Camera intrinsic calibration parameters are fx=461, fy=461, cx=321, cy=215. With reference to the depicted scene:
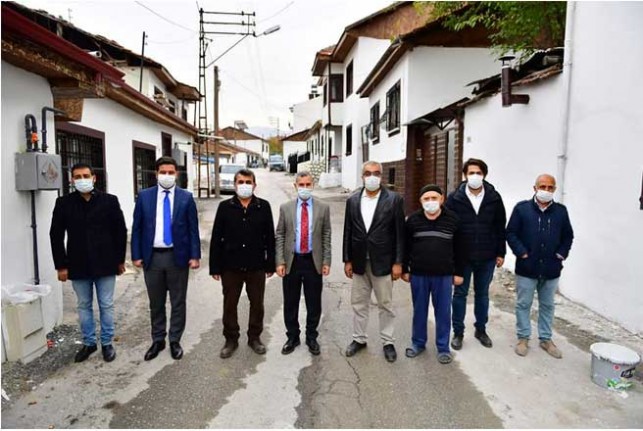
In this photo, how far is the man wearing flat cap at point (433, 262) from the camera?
14.0 feet

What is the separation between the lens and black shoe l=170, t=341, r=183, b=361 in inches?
170

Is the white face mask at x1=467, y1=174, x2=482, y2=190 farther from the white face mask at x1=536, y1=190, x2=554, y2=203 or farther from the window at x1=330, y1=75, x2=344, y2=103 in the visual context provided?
the window at x1=330, y1=75, x2=344, y2=103

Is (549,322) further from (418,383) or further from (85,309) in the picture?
(85,309)

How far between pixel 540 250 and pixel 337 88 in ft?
69.5

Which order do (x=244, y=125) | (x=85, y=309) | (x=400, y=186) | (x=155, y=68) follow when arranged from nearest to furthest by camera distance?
(x=85, y=309), (x=400, y=186), (x=155, y=68), (x=244, y=125)

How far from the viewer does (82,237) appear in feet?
13.7

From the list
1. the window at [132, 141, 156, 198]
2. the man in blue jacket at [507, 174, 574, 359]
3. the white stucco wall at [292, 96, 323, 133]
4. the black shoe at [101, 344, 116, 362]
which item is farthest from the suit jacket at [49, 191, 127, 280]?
the white stucco wall at [292, 96, 323, 133]

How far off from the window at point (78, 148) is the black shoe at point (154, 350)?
4.15 m

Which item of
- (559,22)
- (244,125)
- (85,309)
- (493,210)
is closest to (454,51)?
(559,22)

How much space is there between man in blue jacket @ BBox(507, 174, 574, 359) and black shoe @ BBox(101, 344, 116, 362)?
3837mm

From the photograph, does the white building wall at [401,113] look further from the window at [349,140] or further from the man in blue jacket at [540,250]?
the man in blue jacket at [540,250]

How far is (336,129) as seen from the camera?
977 inches

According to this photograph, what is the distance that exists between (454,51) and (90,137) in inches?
340

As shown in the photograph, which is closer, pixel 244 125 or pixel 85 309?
pixel 85 309
